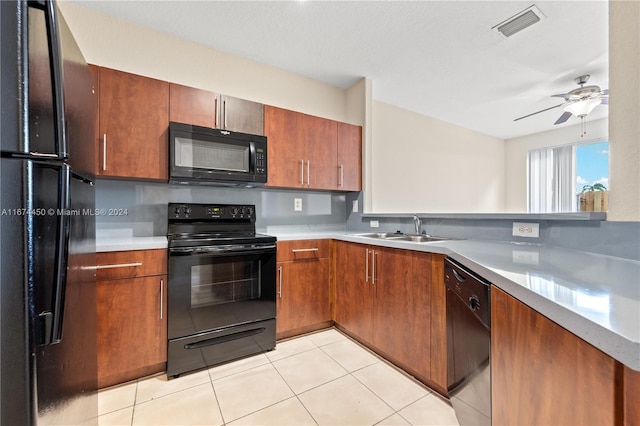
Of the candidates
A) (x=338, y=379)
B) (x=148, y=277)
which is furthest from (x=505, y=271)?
(x=148, y=277)

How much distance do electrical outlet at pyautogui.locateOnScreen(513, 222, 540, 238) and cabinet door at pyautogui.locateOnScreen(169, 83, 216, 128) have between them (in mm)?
2245

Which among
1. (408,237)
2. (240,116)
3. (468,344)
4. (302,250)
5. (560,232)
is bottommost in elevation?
(468,344)

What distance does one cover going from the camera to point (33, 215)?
693 mm

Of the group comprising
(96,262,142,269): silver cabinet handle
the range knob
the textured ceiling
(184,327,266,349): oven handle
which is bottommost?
(184,327,266,349): oven handle

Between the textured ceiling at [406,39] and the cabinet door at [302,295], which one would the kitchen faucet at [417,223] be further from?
the textured ceiling at [406,39]

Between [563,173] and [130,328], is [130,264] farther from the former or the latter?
[563,173]

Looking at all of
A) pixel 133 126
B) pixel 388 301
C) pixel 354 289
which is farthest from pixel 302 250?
pixel 133 126

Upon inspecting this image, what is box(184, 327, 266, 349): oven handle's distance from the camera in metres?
1.78

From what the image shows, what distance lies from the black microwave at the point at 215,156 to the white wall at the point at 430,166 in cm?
132

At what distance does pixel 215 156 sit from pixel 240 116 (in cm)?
42

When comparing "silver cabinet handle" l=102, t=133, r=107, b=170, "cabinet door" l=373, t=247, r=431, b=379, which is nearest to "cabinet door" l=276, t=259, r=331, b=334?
"cabinet door" l=373, t=247, r=431, b=379

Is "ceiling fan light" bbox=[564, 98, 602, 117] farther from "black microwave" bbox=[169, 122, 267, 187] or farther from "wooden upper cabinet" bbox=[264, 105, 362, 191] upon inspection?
"black microwave" bbox=[169, 122, 267, 187]

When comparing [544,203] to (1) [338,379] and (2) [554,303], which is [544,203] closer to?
(1) [338,379]

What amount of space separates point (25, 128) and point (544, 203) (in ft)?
21.9
